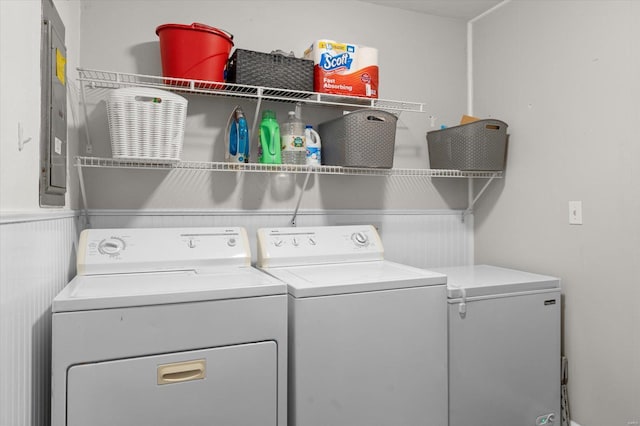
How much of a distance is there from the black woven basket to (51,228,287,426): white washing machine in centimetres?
97

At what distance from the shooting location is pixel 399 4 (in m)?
2.66

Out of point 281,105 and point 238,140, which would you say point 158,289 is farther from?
point 281,105

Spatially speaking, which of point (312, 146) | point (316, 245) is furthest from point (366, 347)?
point (312, 146)

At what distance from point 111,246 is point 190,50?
0.95 metres

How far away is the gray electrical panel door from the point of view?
1.40 metres

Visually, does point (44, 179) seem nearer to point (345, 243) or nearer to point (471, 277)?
point (345, 243)

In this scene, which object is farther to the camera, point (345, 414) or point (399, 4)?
point (399, 4)

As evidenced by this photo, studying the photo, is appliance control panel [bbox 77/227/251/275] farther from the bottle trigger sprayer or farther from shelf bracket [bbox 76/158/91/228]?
the bottle trigger sprayer

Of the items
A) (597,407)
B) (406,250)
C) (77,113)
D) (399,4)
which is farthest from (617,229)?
(77,113)

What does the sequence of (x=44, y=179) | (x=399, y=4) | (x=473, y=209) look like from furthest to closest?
(x=473, y=209) < (x=399, y=4) < (x=44, y=179)

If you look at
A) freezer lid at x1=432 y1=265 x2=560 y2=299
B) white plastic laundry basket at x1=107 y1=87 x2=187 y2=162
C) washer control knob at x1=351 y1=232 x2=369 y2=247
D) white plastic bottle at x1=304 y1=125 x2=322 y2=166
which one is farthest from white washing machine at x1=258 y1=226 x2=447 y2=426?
white plastic laundry basket at x1=107 y1=87 x2=187 y2=162

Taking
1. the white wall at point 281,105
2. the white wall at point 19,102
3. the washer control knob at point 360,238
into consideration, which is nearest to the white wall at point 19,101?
the white wall at point 19,102

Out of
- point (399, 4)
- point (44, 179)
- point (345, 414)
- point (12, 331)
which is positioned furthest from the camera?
point (399, 4)

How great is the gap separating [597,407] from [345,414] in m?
1.39
